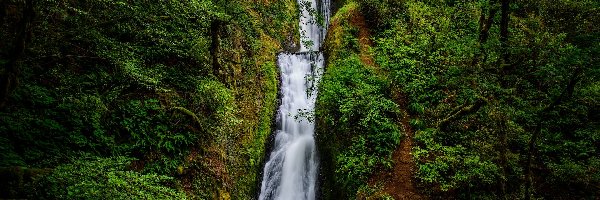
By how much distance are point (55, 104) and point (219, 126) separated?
3499 mm

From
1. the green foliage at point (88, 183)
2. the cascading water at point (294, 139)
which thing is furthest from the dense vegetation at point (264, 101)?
the cascading water at point (294, 139)

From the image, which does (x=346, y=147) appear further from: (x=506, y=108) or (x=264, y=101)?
(x=506, y=108)

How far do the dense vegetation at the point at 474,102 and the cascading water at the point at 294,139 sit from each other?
69 cm

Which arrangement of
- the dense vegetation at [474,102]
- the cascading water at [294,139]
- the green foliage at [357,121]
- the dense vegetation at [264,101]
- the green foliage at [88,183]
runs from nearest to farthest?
the green foliage at [88,183] → the dense vegetation at [264,101] → the dense vegetation at [474,102] → the green foliage at [357,121] → the cascading water at [294,139]

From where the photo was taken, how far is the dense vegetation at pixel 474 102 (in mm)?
8023

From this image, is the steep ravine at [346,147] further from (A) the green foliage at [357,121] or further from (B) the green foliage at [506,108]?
(B) the green foliage at [506,108]

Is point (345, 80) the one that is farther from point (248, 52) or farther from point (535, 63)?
point (535, 63)

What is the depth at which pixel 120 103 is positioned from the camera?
668 cm

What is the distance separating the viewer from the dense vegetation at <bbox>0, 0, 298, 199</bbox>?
14.4 ft

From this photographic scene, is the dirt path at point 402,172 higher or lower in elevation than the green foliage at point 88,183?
lower

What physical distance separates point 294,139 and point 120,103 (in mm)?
7377

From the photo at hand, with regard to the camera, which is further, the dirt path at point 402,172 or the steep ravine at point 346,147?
the steep ravine at point 346,147

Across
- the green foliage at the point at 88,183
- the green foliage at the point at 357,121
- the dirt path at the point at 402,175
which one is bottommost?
the dirt path at the point at 402,175

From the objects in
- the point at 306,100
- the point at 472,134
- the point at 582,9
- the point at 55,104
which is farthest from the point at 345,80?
the point at 55,104
